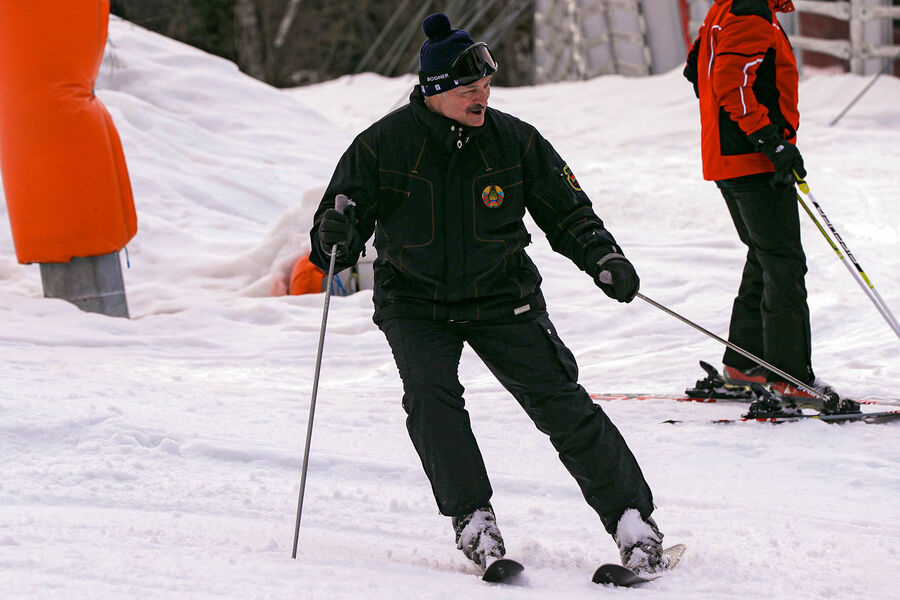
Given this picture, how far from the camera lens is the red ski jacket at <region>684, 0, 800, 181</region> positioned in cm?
429

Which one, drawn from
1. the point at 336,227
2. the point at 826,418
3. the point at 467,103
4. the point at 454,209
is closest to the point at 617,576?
the point at 454,209

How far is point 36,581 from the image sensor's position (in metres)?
2.74

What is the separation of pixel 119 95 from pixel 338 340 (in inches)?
266

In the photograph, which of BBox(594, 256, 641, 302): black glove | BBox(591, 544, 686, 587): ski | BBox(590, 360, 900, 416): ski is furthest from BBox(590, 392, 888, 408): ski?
BBox(591, 544, 686, 587): ski

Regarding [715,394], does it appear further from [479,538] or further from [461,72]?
[461,72]

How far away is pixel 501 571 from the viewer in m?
2.82

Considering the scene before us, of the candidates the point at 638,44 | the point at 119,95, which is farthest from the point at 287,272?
the point at 638,44

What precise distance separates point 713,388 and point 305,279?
3.37 metres

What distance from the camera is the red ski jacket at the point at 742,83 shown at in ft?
14.1

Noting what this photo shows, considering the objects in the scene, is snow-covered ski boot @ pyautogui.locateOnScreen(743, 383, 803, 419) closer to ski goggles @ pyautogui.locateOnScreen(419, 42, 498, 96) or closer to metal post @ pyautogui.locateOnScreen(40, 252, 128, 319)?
ski goggles @ pyautogui.locateOnScreen(419, 42, 498, 96)

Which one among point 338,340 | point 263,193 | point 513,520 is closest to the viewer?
point 513,520

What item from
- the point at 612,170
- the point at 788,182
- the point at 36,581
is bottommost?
the point at 612,170

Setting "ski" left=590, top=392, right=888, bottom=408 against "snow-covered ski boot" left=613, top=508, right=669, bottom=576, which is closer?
"snow-covered ski boot" left=613, top=508, right=669, bottom=576

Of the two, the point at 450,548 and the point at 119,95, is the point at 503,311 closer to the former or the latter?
the point at 450,548
